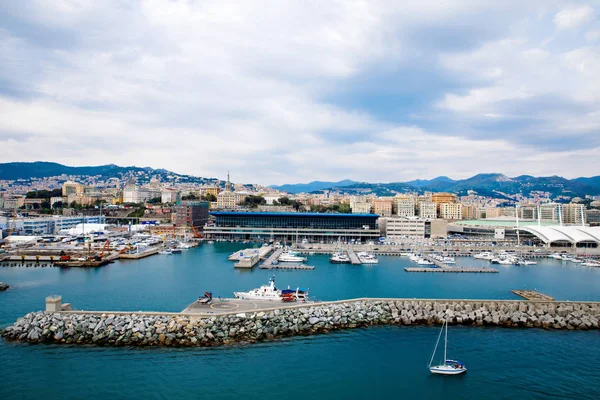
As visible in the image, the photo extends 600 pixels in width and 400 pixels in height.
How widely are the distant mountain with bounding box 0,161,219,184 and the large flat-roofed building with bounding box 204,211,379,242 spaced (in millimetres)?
100470

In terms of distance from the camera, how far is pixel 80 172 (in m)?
146

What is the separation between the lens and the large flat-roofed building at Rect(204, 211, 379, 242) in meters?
35.1

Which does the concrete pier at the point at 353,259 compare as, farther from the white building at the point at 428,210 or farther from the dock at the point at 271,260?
the white building at the point at 428,210

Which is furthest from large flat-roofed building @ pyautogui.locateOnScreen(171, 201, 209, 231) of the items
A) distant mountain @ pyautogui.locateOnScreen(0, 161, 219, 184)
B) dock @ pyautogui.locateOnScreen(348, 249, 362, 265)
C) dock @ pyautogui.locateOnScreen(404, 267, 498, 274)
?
distant mountain @ pyautogui.locateOnScreen(0, 161, 219, 184)

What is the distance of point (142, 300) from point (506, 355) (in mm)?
10987

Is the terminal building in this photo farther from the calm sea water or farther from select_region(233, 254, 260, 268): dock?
the calm sea water

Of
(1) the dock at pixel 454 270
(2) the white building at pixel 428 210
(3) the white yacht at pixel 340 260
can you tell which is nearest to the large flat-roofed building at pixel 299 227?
(3) the white yacht at pixel 340 260

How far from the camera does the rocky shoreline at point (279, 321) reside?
10273 millimetres

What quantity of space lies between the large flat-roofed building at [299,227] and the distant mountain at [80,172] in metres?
100

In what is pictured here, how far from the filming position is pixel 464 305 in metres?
12.5

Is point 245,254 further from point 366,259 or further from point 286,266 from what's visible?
point 366,259

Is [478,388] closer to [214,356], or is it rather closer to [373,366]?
[373,366]

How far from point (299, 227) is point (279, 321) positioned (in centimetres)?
2444

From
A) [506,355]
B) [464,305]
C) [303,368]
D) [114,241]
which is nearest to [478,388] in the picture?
[506,355]
